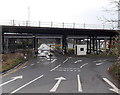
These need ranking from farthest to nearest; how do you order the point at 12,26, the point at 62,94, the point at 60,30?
the point at 60,30, the point at 12,26, the point at 62,94

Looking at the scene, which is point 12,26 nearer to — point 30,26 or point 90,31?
point 30,26

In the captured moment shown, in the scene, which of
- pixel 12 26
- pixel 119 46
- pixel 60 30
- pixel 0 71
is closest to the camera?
pixel 119 46

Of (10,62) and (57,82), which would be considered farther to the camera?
(10,62)

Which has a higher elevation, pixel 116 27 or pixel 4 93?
pixel 116 27

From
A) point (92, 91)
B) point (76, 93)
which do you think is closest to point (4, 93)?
point (76, 93)

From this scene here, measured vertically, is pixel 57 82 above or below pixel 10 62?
below

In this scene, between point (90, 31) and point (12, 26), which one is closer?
point (12, 26)

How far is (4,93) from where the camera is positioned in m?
10.5

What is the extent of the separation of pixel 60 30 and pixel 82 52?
262 inches

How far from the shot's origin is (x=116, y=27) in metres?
13.1

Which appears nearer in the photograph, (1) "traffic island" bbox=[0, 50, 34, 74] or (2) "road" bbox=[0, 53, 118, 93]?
(2) "road" bbox=[0, 53, 118, 93]

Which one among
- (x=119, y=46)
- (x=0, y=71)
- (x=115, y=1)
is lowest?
(x=0, y=71)

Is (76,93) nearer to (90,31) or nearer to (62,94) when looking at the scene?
(62,94)

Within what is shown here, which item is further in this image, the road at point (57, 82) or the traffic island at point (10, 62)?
the traffic island at point (10, 62)
